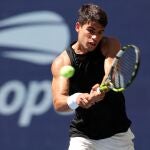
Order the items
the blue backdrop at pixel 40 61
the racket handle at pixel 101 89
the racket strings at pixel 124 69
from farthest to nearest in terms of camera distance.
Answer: the blue backdrop at pixel 40 61, the racket strings at pixel 124 69, the racket handle at pixel 101 89

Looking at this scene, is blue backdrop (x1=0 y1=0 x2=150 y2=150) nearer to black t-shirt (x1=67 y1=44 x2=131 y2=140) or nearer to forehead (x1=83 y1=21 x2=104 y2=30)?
black t-shirt (x1=67 y1=44 x2=131 y2=140)

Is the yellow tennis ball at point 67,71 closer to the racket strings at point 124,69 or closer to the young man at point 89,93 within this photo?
the young man at point 89,93

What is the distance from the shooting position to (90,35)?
5.07 meters

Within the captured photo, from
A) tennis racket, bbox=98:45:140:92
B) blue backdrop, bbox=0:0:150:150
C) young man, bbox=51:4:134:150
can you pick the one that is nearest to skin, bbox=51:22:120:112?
young man, bbox=51:4:134:150

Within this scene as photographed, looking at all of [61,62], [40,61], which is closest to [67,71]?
[61,62]

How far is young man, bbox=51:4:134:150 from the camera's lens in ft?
17.1

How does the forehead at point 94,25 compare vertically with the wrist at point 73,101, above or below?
above

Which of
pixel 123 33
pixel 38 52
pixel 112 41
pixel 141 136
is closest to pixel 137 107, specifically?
pixel 141 136

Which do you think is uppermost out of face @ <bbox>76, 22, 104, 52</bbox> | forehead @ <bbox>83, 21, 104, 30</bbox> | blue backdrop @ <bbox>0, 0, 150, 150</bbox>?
forehead @ <bbox>83, 21, 104, 30</bbox>

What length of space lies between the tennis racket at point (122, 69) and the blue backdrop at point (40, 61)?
1757 mm

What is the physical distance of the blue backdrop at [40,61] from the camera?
6.86 metres

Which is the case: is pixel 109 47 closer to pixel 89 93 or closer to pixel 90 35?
pixel 90 35

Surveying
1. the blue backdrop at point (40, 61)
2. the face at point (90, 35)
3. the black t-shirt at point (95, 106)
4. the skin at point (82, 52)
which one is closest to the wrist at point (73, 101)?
the skin at point (82, 52)

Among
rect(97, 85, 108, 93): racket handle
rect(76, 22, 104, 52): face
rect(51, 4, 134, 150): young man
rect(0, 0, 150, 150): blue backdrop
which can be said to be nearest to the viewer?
rect(97, 85, 108, 93): racket handle
